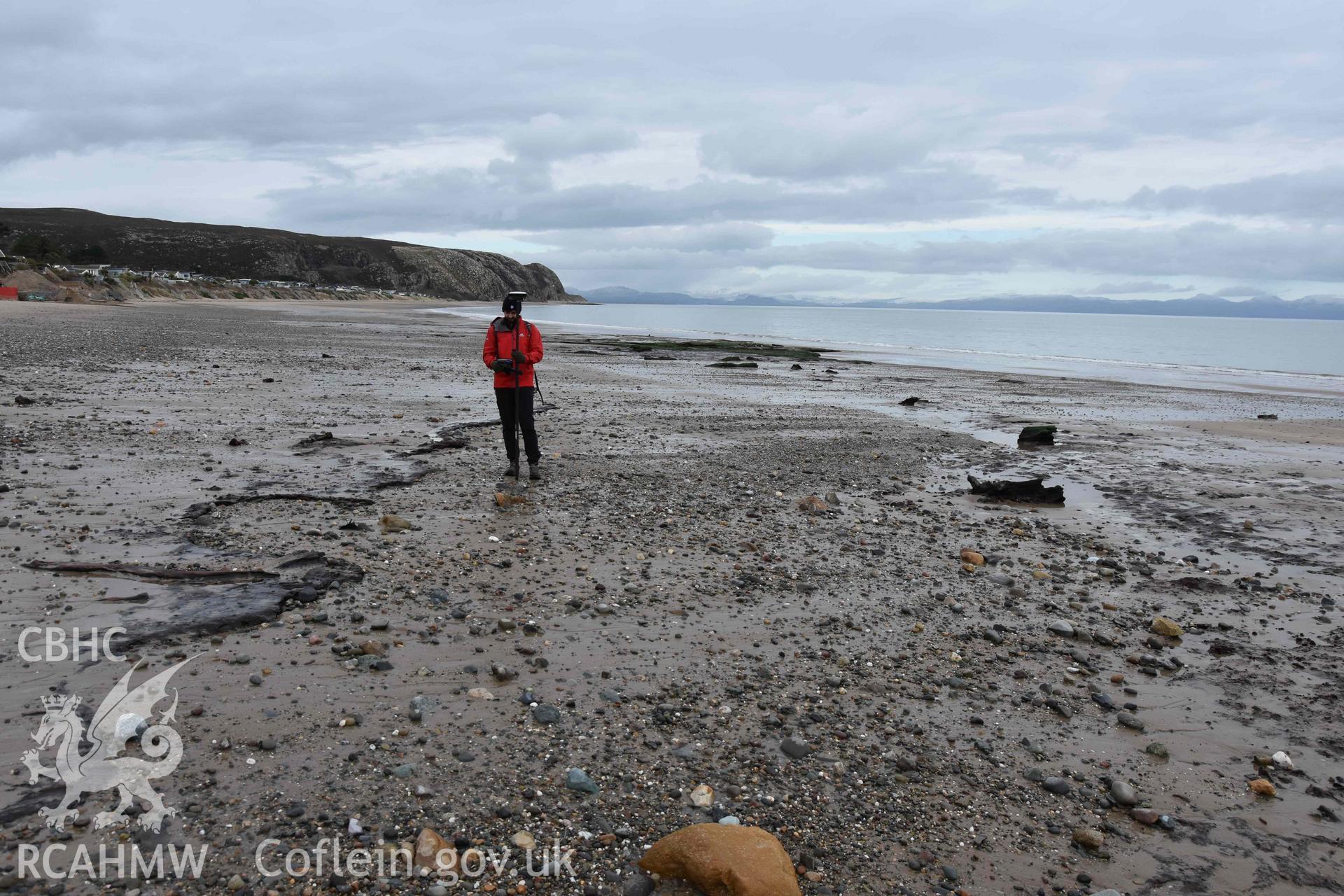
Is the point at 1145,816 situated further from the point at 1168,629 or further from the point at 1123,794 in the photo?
the point at 1168,629

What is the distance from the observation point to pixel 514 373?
1042 centimetres

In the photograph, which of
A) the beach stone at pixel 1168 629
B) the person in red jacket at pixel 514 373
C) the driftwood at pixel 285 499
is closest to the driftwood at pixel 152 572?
the driftwood at pixel 285 499

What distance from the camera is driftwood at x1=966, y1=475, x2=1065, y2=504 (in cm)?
1022

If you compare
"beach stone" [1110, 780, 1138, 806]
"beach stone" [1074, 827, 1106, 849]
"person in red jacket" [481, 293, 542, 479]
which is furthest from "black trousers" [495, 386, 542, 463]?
"beach stone" [1074, 827, 1106, 849]

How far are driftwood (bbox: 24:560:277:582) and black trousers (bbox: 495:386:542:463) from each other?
14.4 feet

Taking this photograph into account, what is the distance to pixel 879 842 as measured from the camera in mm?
3723

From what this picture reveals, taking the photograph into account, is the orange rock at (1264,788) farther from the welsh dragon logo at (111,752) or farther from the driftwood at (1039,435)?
the driftwood at (1039,435)

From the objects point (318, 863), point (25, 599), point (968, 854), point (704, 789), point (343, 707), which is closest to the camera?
point (318, 863)

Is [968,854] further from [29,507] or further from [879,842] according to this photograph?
[29,507]

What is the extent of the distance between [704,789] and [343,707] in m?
1.99

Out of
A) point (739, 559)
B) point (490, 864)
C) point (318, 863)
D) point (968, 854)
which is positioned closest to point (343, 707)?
point (318, 863)

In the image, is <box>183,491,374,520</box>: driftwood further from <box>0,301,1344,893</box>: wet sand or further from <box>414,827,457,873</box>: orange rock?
<box>414,827,457,873</box>: orange rock

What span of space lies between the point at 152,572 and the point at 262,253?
527 feet

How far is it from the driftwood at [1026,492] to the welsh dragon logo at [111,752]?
29.3 ft
